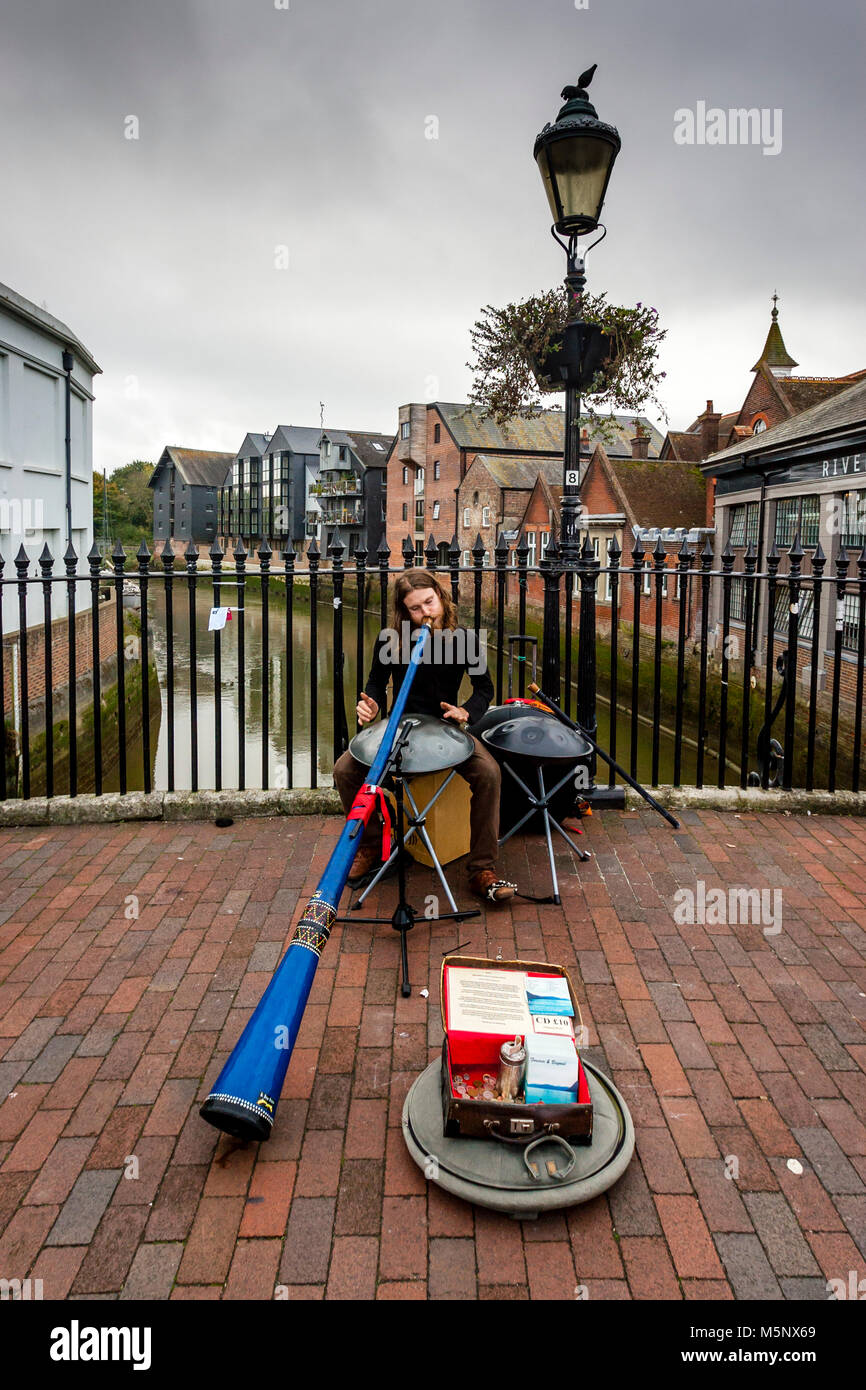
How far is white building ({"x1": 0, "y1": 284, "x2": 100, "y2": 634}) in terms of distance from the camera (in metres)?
12.3

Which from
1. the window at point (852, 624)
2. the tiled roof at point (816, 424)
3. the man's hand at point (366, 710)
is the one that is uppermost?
the tiled roof at point (816, 424)

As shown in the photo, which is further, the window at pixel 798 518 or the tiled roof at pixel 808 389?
the tiled roof at pixel 808 389

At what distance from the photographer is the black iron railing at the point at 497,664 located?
509 centimetres

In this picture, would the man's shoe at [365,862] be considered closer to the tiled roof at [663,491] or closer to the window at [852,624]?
the window at [852,624]

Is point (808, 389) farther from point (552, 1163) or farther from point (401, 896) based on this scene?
point (552, 1163)

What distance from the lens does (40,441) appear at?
46.5 feet

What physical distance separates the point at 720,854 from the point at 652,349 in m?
3.59

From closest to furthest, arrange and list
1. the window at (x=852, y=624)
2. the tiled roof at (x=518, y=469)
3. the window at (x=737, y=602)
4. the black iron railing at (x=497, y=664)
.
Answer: the black iron railing at (x=497, y=664), the window at (x=852, y=624), the window at (x=737, y=602), the tiled roof at (x=518, y=469)

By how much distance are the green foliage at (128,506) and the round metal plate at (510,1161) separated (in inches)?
2790

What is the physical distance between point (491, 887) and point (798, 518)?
16593 mm

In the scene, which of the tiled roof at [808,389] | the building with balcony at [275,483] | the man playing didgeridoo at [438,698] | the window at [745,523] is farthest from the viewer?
the building with balcony at [275,483]

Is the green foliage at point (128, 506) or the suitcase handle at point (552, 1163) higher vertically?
the green foliage at point (128, 506)

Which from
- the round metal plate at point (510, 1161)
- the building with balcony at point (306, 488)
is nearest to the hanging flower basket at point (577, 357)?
the round metal plate at point (510, 1161)
